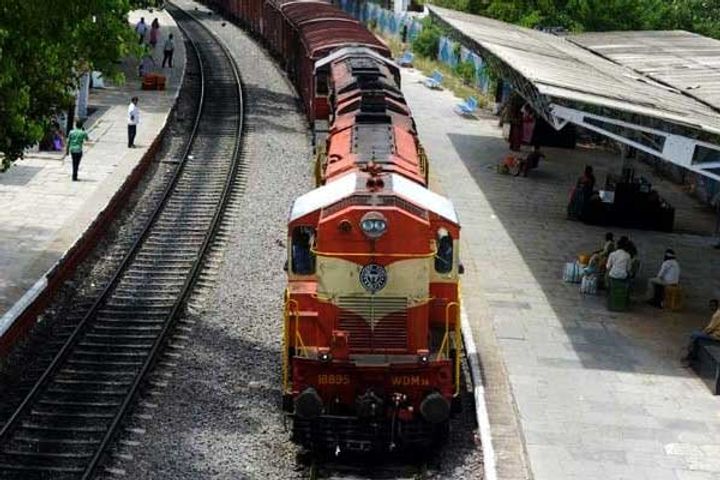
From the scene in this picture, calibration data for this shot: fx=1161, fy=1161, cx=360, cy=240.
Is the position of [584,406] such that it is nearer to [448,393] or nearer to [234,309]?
[448,393]

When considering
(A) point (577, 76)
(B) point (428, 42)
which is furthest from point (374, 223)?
(B) point (428, 42)

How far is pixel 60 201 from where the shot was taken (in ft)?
80.9

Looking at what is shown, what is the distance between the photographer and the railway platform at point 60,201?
1888cm

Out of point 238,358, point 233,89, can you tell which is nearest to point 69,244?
point 238,358

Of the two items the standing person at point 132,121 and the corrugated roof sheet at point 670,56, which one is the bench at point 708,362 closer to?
the corrugated roof sheet at point 670,56

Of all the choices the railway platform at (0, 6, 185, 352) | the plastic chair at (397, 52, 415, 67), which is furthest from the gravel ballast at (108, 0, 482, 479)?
the plastic chair at (397, 52, 415, 67)

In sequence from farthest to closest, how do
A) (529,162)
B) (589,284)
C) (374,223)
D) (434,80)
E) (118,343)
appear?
(434,80)
(529,162)
(589,284)
(118,343)
(374,223)

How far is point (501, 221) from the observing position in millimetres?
25719

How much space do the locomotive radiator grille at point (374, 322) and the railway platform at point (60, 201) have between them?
18.1 ft

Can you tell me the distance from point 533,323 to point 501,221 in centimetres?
711

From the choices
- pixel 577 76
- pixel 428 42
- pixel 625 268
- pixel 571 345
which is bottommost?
pixel 571 345

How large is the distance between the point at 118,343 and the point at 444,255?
5.89 m

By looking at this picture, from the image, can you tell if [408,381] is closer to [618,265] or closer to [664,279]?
[618,265]


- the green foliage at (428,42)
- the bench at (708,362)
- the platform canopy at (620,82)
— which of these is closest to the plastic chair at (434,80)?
the green foliage at (428,42)
